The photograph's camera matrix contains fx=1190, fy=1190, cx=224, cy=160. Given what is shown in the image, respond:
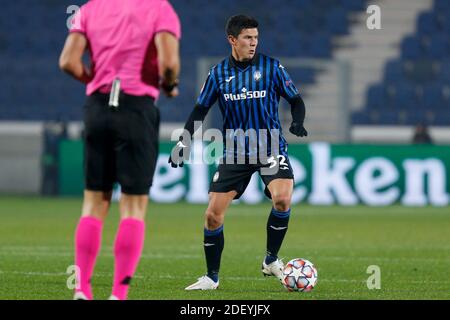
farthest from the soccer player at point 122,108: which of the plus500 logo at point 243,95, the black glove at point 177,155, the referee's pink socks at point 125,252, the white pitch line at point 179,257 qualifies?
the white pitch line at point 179,257

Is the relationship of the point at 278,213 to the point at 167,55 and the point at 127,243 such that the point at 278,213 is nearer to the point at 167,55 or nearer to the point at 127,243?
the point at 127,243

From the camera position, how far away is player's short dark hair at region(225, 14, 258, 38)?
8734mm

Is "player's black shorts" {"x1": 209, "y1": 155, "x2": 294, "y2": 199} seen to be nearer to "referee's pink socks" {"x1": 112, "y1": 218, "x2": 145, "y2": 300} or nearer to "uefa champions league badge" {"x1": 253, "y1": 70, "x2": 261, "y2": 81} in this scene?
"uefa champions league badge" {"x1": 253, "y1": 70, "x2": 261, "y2": 81}

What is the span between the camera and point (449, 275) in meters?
9.45

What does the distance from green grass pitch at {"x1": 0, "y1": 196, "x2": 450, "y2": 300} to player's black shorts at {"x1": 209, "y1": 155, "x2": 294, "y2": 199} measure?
710 mm

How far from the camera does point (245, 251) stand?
11992 millimetres

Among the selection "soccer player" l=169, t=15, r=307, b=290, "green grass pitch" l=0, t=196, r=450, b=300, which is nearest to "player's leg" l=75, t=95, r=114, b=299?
"green grass pitch" l=0, t=196, r=450, b=300

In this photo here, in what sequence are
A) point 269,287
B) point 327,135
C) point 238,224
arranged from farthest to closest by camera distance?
1. point 327,135
2. point 238,224
3. point 269,287

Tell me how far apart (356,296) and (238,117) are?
6.00 ft

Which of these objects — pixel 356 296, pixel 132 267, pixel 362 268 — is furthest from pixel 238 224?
pixel 132 267

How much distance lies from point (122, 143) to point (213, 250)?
2316mm

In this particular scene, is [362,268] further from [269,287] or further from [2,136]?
[2,136]

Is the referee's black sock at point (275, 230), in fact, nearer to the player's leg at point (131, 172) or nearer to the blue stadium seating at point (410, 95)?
the player's leg at point (131, 172)

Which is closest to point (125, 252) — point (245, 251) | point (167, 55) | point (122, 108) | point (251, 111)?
point (122, 108)
